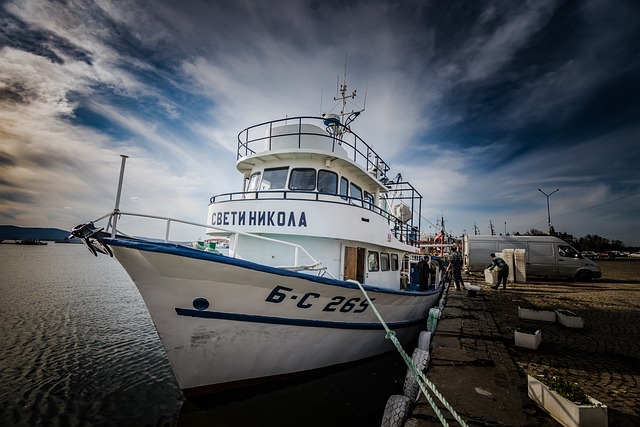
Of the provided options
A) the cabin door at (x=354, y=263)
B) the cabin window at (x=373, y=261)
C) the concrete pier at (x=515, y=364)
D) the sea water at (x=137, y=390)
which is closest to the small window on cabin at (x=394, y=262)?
the cabin window at (x=373, y=261)

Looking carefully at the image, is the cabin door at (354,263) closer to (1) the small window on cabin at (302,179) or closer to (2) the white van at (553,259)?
(1) the small window on cabin at (302,179)

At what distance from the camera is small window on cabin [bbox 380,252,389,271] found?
348 inches

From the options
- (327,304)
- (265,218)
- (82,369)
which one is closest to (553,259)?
(327,304)

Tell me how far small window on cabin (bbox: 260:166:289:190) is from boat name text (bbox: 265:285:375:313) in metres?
3.72

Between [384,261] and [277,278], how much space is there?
5292 mm

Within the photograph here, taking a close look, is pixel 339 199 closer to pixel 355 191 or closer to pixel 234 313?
pixel 355 191

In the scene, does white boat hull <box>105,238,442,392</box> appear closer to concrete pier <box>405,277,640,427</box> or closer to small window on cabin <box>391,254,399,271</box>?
concrete pier <box>405,277,640,427</box>

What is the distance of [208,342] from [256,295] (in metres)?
1.07

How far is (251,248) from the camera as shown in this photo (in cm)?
722

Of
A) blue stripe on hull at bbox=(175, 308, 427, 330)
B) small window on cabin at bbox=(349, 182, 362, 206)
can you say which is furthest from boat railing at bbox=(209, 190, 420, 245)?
blue stripe on hull at bbox=(175, 308, 427, 330)

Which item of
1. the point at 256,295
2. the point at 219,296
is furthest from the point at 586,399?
the point at 219,296

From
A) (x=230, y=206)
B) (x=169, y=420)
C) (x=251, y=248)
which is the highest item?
(x=230, y=206)

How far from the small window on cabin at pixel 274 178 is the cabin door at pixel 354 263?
2.55 metres

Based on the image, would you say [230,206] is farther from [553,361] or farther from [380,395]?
[553,361]
